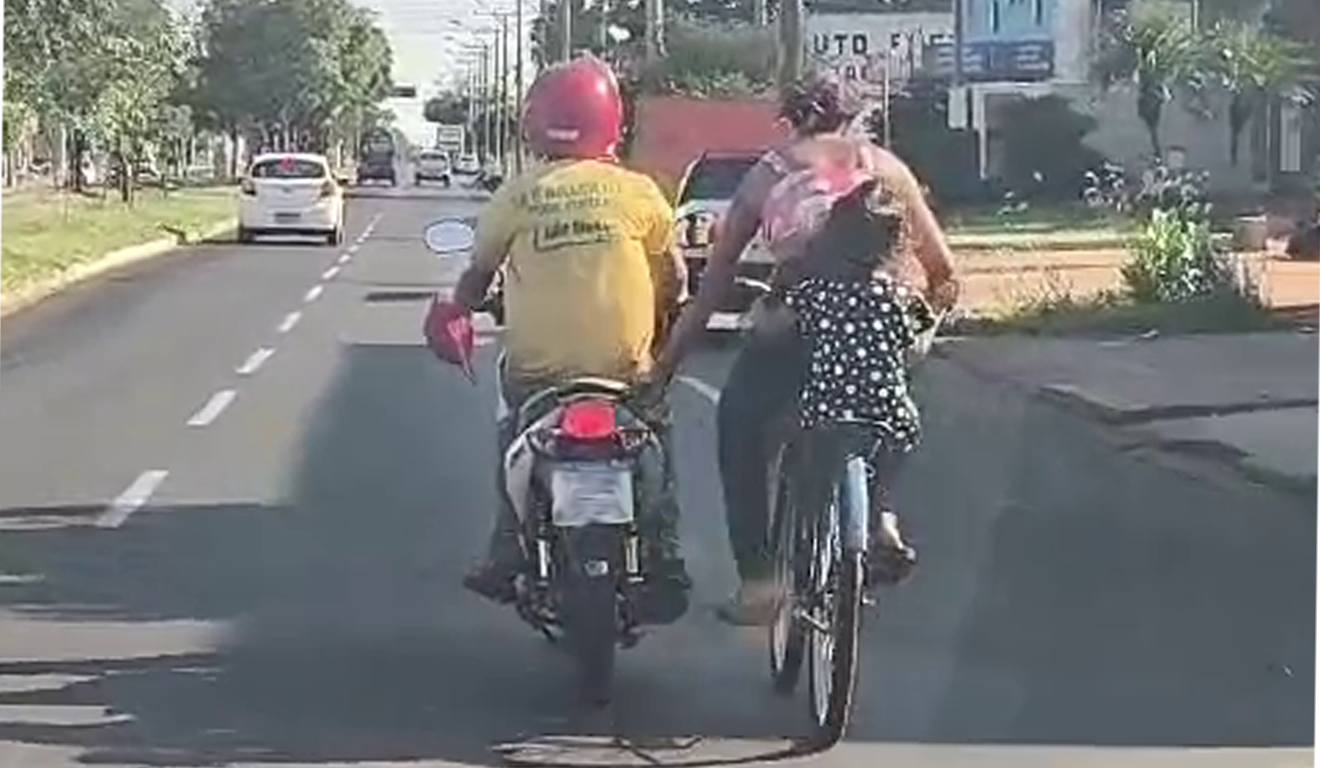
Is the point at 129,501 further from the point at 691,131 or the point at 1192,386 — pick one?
the point at 1192,386

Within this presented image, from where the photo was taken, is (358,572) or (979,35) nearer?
(979,35)

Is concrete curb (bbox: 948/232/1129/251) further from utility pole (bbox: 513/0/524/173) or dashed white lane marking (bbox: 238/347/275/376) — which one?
dashed white lane marking (bbox: 238/347/275/376)

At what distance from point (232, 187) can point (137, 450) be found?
1.96 metres

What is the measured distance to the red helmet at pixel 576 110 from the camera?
297 inches

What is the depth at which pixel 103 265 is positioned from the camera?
14.9 m

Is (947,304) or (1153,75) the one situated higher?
(1153,75)

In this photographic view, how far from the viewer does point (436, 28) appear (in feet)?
25.0

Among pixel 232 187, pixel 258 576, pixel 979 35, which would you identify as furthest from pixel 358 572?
pixel 979 35

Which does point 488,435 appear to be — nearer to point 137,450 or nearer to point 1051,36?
point 137,450

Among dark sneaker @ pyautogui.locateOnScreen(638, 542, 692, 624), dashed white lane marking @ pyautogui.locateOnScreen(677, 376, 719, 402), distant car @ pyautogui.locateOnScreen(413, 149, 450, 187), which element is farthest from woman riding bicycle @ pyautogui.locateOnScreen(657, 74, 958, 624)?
distant car @ pyautogui.locateOnScreen(413, 149, 450, 187)

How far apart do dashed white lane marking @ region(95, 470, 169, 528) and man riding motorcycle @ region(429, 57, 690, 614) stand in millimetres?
2317

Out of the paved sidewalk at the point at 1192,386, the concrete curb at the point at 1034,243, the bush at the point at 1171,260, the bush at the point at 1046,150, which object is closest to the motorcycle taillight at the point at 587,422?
the concrete curb at the point at 1034,243

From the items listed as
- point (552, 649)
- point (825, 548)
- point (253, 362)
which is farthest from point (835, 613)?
point (253, 362)

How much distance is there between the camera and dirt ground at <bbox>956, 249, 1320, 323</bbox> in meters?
8.30
